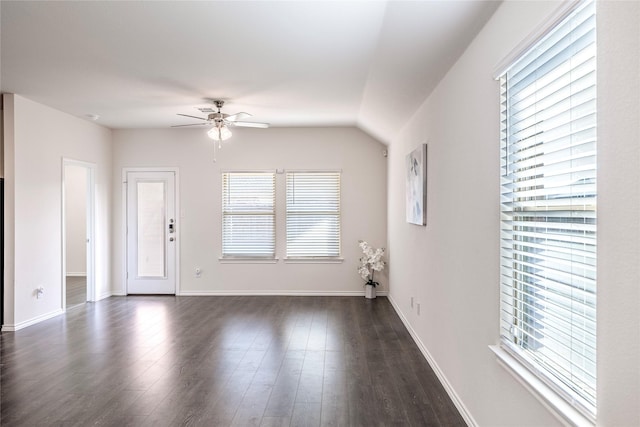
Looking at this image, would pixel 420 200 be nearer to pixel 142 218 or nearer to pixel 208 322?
pixel 208 322

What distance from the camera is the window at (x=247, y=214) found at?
661 cm

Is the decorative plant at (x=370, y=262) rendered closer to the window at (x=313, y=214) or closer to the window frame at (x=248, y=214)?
the window at (x=313, y=214)

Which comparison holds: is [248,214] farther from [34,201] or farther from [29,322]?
[29,322]

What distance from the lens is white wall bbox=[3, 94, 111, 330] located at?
460cm

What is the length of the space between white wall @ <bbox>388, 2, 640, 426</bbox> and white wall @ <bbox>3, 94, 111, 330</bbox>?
446cm

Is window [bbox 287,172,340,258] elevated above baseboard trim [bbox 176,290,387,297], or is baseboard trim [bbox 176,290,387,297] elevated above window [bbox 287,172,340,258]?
window [bbox 287,172,340,258]

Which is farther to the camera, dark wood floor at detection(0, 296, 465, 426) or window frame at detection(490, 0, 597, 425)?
dark wood floor at detection(0, 296, 465, 426)

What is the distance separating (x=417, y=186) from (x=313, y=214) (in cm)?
282

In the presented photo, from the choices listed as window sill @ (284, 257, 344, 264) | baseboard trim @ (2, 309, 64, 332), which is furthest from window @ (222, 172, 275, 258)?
baseboard trim @ (2, 309, 64, 332)

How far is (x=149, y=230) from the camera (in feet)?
21.8

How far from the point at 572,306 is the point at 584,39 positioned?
94 cm

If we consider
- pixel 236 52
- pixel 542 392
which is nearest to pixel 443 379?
pixel 542 392

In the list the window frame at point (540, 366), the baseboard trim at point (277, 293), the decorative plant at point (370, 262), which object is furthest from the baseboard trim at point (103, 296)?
the window frame at point (540, 366)

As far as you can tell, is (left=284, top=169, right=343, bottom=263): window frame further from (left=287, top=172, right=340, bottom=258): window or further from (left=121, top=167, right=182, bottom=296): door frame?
(left=121, top=167, right=182, bottom=296): door frame
